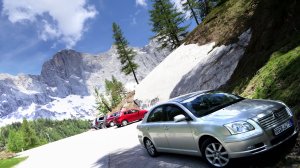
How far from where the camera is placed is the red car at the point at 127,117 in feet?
107

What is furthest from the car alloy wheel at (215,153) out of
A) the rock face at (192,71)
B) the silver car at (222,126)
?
the rock face at (192,71)

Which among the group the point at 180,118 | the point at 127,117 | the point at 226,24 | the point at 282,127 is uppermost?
the point at 226,24

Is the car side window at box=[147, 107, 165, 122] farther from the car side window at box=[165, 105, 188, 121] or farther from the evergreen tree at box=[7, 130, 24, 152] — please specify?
the evergreen tree at box=[7, 130, 24, 152]

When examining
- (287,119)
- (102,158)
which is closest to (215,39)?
(102,158)

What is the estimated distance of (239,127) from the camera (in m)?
7.05

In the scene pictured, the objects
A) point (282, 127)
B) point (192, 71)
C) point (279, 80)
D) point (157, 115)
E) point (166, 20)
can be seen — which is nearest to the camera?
point (282, 127)

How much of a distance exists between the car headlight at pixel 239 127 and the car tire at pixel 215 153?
51cm

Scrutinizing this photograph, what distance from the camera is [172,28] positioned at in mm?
52250

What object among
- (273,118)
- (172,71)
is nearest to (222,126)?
(273,118)

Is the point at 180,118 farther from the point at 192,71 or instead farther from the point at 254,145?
the point at 192,71

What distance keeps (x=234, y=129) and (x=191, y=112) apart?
166 cm

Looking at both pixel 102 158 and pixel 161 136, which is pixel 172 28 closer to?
pixel 102 158

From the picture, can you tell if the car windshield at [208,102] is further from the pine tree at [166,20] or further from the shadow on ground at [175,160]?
the pine tree at [166,20]

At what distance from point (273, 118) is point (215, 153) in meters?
1.46
